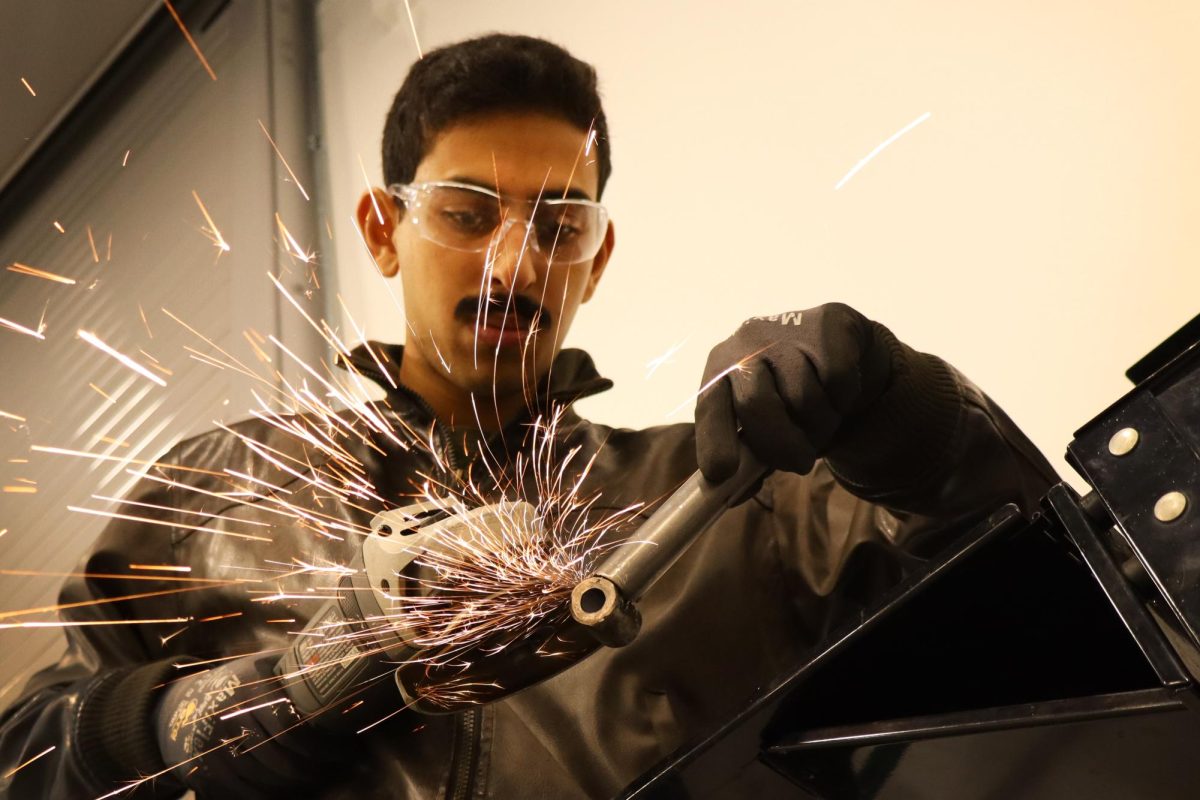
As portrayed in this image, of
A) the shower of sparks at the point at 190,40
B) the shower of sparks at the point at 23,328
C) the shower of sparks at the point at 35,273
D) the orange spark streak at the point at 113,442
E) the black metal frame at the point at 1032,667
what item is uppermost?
the shower of sparks at the point at 190,40

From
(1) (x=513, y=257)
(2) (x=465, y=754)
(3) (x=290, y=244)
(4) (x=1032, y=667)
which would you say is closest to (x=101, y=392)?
(3) (x=290, y=244)

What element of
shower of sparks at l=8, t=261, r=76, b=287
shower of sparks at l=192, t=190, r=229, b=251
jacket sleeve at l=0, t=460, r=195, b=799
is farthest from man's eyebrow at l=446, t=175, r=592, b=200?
shower of sparks at l=8, t=261, r=76, b=287

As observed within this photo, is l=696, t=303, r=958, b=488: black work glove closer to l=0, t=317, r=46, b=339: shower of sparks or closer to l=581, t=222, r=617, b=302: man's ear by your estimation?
l=581, t=222, r=617, b=302: man's ear

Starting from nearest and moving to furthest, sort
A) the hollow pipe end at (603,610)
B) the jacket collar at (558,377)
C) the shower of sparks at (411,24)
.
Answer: the hollow pipe end at (603,610)
the jacket collar at (558,377)
the shower of sparks at (411,24)

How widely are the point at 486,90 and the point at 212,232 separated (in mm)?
1232

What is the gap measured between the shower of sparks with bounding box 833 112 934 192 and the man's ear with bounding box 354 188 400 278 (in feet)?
2.17

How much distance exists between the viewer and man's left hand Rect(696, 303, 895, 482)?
1027 millimetres

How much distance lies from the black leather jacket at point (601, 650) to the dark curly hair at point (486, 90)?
354 millimetres

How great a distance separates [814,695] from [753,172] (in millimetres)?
1062

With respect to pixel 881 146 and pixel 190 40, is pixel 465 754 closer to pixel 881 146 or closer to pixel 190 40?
pixel 881 146

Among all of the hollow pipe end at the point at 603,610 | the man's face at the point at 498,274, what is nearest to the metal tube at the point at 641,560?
the hollow pipe end at the point at 603,610

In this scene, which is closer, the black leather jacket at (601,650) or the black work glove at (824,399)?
the black work glove at (824,399)

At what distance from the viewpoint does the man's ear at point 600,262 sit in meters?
1.64

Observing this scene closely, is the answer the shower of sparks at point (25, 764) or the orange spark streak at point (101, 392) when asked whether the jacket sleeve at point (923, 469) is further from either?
the orange spark streak at point (101, 392)
